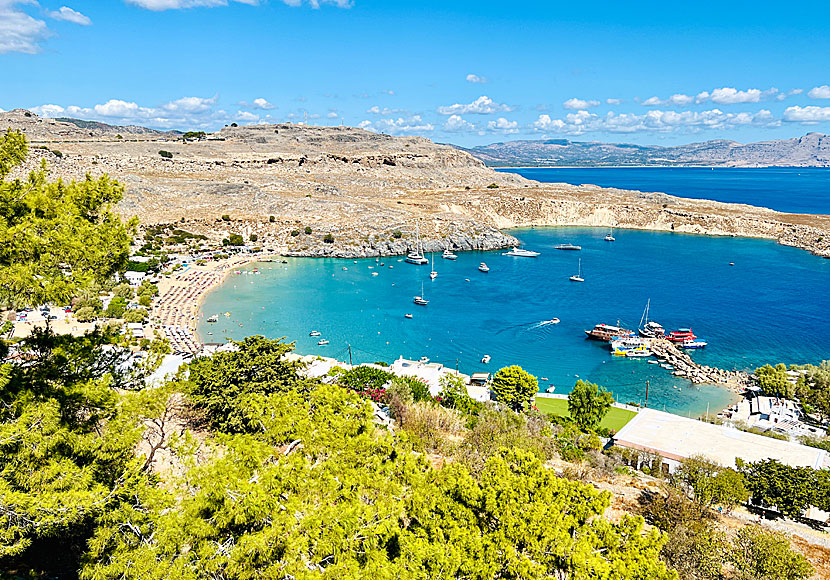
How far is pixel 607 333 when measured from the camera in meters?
46.0

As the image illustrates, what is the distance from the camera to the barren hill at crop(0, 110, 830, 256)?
274 ft

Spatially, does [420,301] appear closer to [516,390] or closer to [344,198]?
[516,390]

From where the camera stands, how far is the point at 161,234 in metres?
74.8

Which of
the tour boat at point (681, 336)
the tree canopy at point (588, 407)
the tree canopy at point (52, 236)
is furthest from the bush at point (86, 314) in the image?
the tour boat at point (681, 336)

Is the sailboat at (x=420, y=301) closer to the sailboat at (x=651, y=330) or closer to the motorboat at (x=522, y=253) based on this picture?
the sailboat at (x=651, y=330)

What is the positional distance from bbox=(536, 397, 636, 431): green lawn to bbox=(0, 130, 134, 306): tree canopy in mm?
26759

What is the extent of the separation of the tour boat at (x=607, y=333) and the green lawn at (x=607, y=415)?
13145 millimetres

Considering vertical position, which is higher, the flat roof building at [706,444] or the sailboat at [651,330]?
the flat roof building at [706,444]

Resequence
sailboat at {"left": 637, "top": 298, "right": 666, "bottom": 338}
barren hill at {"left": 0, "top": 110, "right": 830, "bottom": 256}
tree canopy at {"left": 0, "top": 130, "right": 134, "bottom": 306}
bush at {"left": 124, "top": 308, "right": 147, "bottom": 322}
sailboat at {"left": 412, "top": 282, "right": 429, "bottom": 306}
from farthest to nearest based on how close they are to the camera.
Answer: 1. barren hill at {"left": 0, "top": 110, "right": 830, "bottom": 256}
2. sailboat at {"left": 412, "top": 282, "right": 429, "bottom": 306}
3. sailboat at {"left": 637, "top": 298, "right": 666, "bottom": 338}
4. bush at {"left": 124, "top": 308, "right": 147, "bottom": 322}
5. tree canopy at {"left": 0, "top": 130, "right": 134, "bottom": 306}

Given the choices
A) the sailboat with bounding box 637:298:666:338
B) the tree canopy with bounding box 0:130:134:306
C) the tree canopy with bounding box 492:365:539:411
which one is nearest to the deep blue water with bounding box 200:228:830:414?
the sailboat with bounding box 637:298:666:338

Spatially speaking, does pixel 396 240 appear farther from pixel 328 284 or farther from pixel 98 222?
pixel 98 222

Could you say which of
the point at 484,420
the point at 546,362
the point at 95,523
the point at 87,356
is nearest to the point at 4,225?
the point at 87,356

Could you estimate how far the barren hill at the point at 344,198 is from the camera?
3287 inches

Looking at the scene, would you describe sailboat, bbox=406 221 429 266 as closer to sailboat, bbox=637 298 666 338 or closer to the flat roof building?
sailboat, bbox=637 298 666 338
